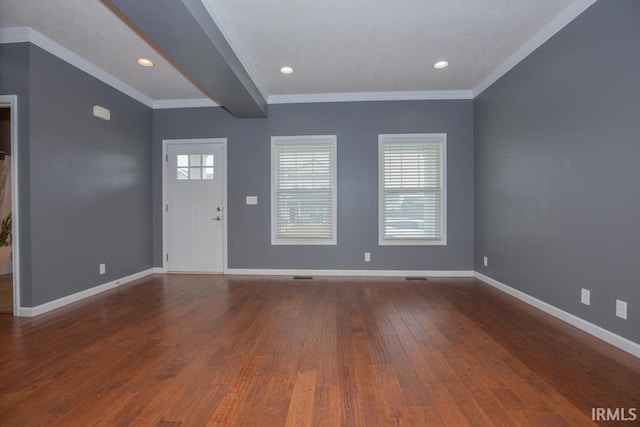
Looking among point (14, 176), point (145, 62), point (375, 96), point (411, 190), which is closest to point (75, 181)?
point (14, 176)

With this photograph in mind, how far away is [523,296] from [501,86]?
2.63m

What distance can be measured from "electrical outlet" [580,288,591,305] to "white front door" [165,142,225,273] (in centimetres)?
450

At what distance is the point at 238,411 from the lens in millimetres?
1559

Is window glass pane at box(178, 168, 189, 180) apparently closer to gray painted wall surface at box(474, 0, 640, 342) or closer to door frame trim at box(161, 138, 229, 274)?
door frame trim at box(161, 138, 229, 274)

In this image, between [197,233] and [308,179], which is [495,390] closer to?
[308,179]

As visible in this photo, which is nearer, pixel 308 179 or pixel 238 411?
pixel 238 411

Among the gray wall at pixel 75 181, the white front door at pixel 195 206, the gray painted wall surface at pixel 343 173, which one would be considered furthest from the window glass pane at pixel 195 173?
the gray wall at pixel 75 181

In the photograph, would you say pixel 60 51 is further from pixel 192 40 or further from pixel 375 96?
pixel 375 96

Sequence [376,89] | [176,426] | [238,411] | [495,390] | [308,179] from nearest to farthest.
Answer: [176,426], [238,411], [495,390], [376,89], [308,179]

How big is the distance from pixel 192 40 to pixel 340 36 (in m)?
1.43

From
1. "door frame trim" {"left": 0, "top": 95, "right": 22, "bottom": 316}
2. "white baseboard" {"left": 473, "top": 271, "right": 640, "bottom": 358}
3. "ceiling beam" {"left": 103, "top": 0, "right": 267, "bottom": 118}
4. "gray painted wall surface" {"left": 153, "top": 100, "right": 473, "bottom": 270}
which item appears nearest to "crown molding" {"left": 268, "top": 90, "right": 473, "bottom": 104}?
"gray painted wall surface" {"left": 153, "top": 100, "right": 473, "bottom": 270}

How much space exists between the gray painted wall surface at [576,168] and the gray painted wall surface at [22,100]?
16.9 feet

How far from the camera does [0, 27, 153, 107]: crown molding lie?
111 inches

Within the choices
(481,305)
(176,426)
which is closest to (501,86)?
(481,305)
